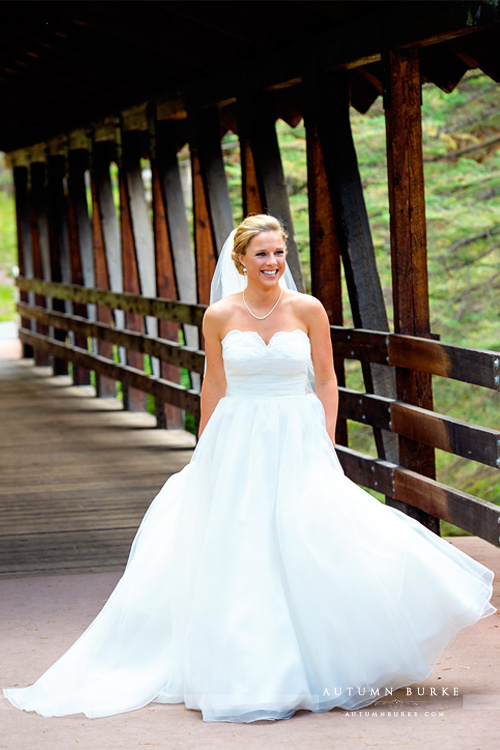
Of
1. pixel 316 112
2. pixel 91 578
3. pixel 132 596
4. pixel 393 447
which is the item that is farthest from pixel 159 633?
pixel 316 112

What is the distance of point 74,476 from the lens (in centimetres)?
806

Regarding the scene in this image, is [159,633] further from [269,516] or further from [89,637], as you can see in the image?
[269,516]

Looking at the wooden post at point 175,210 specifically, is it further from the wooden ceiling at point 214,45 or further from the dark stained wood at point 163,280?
the wooden ceiling at point 214,45

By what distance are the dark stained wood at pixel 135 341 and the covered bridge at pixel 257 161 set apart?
33 mm

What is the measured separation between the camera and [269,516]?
3732 millimetres

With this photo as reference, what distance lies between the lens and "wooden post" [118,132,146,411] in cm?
1040

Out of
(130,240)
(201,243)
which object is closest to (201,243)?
(201,243)

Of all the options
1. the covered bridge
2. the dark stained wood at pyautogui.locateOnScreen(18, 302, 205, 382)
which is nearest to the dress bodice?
the covered bridge

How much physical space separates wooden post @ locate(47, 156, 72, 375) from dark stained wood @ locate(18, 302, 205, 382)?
0.37 meters

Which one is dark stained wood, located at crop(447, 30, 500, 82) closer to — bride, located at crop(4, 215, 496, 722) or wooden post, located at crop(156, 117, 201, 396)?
bride, located at crop(4, 215, 496, 722)

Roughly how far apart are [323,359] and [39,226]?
12340 millimetres

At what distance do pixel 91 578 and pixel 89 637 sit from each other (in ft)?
4.77

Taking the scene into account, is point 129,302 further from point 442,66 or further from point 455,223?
point 442,66

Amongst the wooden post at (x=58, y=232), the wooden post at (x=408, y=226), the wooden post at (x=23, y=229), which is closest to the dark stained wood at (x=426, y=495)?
the wooden post at (x=408, y=226)
